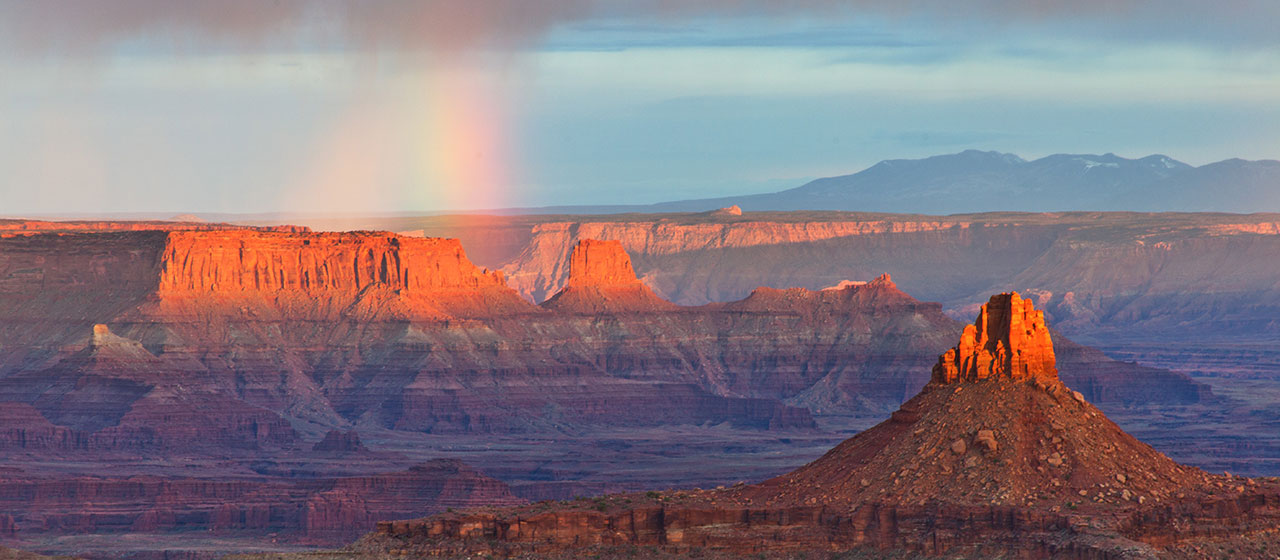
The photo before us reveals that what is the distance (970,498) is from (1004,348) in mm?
7094

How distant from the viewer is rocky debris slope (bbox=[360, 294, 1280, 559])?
80438mm

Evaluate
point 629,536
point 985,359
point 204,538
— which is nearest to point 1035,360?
point 985,359

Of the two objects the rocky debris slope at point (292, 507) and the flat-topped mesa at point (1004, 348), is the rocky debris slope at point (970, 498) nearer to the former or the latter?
the flat-topped mesa at point (1004, 348)

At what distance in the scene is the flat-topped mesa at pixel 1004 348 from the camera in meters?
86.4

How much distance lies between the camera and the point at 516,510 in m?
90.3

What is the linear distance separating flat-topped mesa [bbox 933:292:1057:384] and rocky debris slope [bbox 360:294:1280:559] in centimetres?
6

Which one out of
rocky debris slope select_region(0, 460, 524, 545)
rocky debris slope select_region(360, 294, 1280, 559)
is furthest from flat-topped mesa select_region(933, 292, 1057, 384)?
rocky debris slope select_region(0, 460, 524, 545)

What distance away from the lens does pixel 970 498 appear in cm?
8175

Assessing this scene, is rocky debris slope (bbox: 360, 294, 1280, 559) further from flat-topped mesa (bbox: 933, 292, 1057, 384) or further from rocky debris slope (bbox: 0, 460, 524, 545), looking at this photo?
rocky debris slope (bbox: 0, 460, 524, 545)

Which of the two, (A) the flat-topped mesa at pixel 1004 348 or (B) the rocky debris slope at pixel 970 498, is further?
(A) the flat-topped mesa at pixel 1004 348

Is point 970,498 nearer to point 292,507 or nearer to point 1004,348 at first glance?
point 1004,348

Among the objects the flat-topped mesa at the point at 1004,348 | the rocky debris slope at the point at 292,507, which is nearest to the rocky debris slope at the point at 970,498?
the flat-topped mesa at the point at 1004,348

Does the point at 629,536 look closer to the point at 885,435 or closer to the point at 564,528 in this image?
the point at 564,528

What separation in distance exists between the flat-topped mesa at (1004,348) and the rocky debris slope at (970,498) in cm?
6
